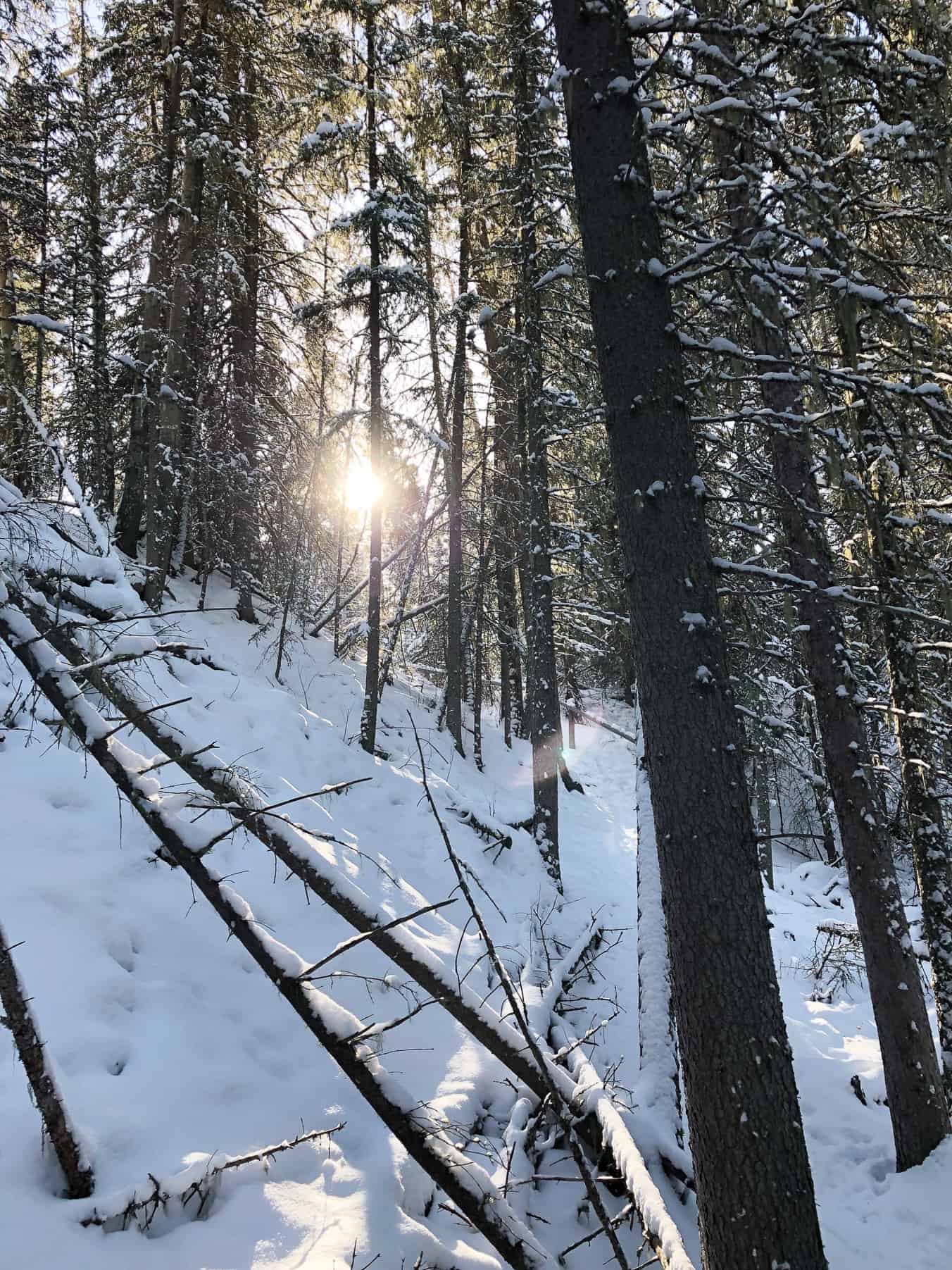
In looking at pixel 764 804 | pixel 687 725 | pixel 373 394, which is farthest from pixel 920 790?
pixel 764 804

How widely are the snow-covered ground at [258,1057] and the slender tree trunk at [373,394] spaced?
8.34 feet

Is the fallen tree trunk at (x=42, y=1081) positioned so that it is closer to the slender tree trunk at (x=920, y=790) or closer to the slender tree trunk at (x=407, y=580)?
the slender tree trunk at (x=920, y=790)

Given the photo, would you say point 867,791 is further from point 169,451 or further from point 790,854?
point 790,854

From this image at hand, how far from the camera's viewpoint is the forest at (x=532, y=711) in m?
2.95

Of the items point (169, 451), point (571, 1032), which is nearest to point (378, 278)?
point (169, 451)

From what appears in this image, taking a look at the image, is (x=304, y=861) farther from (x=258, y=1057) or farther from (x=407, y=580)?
(x=407, y=580)

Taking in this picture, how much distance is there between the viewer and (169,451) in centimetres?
1164

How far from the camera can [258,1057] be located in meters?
4.11

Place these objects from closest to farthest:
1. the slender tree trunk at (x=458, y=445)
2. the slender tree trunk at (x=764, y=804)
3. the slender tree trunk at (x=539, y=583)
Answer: the slender tree trunk at (x=539, y=583) → the slender tree trunk at (x=458, y=445) → the slender tree trunk at (x=764, y=804)

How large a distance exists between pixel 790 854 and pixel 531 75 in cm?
2643


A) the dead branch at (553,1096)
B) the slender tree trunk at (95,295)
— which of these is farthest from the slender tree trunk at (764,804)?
the slender tree trunk at (95,295)

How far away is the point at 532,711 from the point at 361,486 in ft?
16.5

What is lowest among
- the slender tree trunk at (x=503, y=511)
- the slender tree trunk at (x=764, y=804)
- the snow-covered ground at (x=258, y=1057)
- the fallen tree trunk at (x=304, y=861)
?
the slender tree trunk at (x=764, y=804)

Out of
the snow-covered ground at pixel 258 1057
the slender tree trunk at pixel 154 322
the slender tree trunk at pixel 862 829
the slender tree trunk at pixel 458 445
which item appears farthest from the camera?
the slender tree trunk at pixel 458 445
